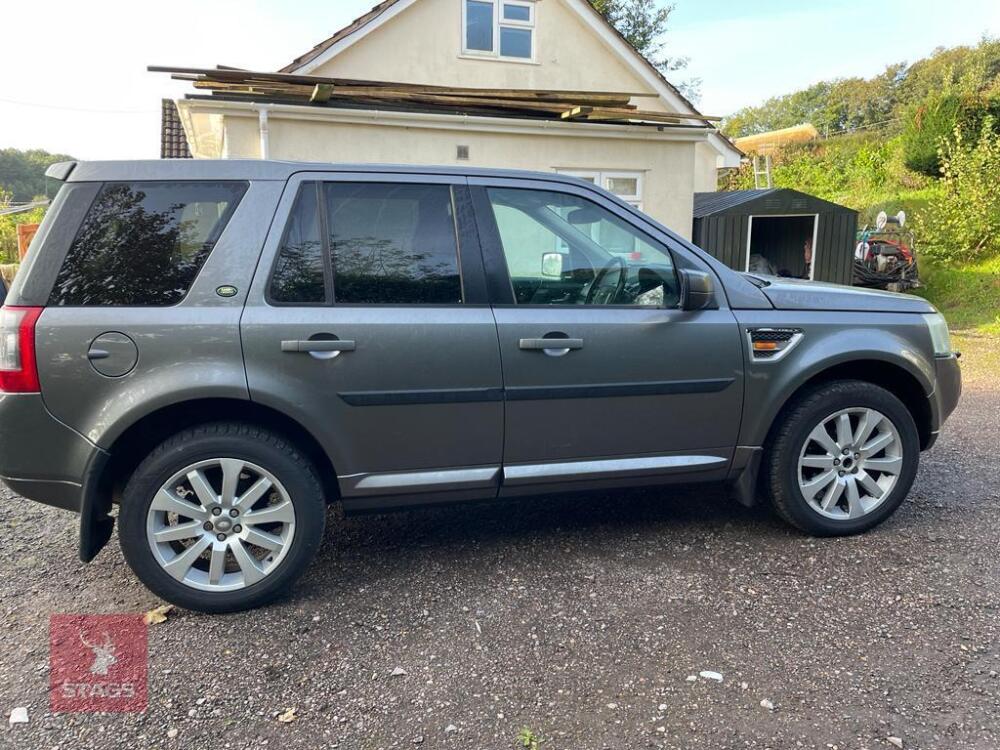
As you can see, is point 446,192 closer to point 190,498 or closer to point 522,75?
point 190,498

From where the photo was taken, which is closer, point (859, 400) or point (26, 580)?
point (26, 580)

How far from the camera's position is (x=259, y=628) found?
9.87ft

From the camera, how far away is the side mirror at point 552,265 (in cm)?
347

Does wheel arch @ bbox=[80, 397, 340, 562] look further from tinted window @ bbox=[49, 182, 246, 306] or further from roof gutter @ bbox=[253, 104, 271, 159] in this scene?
roof gutter @ bbox=[253, 104, 271, 159]

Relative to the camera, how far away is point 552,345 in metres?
3.28

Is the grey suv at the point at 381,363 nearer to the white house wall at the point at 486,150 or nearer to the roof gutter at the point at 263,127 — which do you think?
the white house wall at the point at 486,150

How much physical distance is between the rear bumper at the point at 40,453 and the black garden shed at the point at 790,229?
12013mm

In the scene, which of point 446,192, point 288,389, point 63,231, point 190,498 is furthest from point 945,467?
point 63,231


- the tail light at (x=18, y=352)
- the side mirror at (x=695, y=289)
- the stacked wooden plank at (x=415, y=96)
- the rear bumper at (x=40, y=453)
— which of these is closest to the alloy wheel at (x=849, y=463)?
the side mirror at (x=695, y=289)

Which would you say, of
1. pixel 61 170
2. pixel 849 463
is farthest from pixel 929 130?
pixel 61 170

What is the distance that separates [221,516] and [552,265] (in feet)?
6.16

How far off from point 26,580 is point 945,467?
5531 mm

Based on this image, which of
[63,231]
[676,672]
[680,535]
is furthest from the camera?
[680,535]

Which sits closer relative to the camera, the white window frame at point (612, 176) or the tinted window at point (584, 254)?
the tinted window at point (584, 254)
